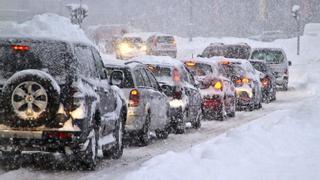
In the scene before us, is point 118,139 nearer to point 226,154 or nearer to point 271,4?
point 226,154

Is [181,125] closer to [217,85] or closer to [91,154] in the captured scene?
[217,85]

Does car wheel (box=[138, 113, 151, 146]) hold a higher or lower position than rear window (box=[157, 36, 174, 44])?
lower

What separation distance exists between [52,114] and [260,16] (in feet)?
180

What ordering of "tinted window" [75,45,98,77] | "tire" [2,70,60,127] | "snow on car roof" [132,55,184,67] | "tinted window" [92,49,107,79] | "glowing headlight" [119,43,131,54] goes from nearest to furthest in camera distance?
"tire" [2,70,60,127] < "tinted window" [75,45,98,77] < "tinted window" [92,49,107,79] < "snow on car roof" [132,55,184,67] < "glowing headlight" [119,43,131,54]

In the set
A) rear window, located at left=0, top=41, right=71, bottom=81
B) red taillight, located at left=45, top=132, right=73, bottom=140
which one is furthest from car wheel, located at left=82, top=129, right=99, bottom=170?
rear window, located at left=0, top=41, right=71, bottom=81

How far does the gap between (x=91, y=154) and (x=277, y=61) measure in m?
25.0

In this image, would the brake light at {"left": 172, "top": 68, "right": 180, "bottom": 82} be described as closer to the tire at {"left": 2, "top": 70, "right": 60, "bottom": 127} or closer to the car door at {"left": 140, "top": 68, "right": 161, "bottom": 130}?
the car door at {"left": 140, "top": 68, "right": 161, "bottom": 130}

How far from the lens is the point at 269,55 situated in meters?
36.1

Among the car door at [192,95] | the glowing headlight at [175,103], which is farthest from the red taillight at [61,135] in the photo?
the car door at [192,95]

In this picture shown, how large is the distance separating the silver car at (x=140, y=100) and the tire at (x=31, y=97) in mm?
3506

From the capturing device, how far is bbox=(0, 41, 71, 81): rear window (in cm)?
1105

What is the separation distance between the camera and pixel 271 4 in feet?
209

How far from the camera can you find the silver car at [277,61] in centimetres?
3512

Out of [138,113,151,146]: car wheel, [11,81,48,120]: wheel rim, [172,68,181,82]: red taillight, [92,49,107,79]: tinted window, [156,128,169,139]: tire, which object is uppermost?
[92,49,107,79]: tinted window
